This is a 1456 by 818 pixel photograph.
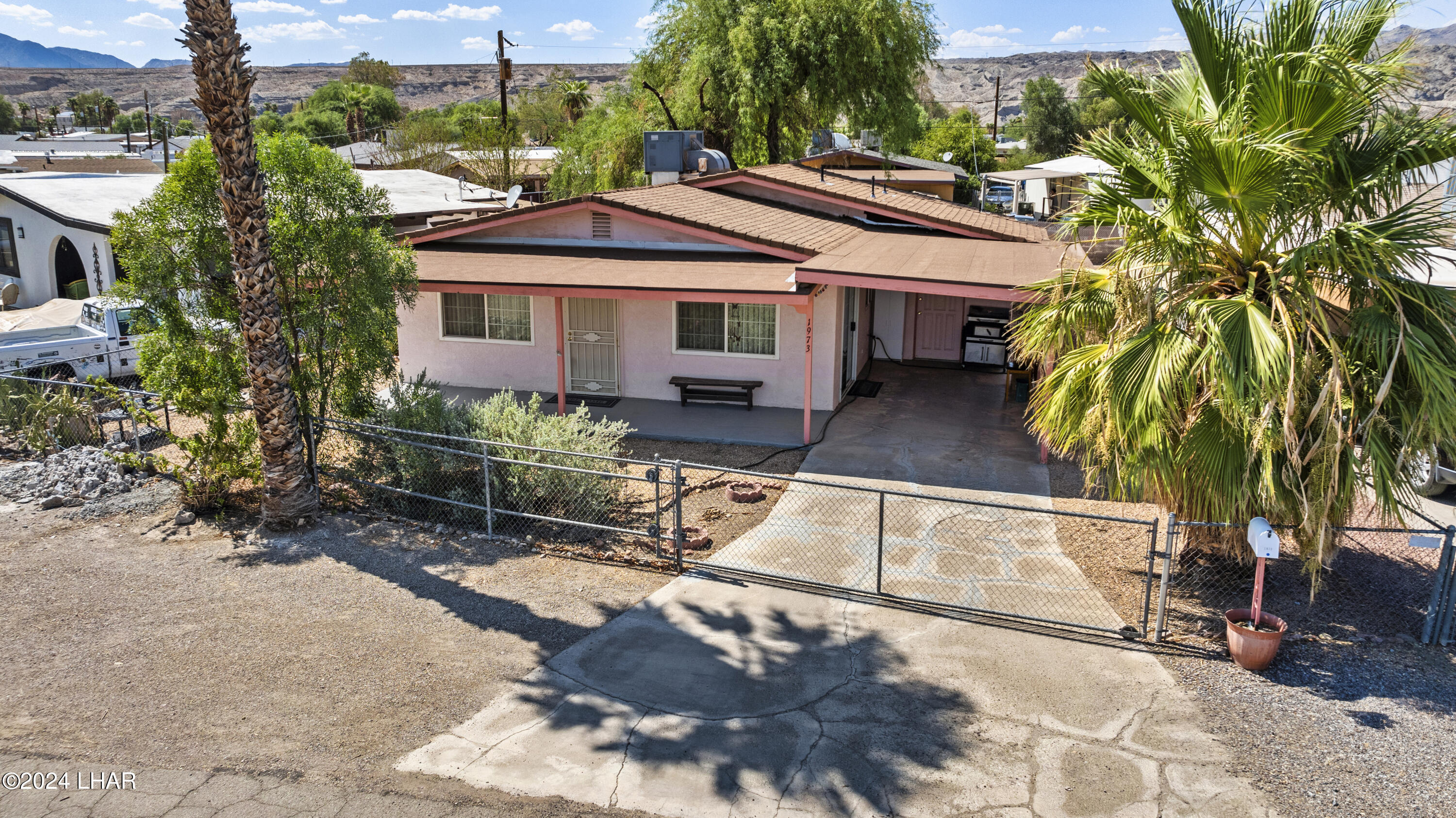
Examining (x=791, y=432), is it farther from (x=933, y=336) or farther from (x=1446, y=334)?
(x=1446, y=334)

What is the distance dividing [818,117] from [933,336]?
592 inches

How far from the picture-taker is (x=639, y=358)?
15594 mm

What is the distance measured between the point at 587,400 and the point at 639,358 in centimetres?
110

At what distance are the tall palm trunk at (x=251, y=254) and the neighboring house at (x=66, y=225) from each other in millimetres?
13833

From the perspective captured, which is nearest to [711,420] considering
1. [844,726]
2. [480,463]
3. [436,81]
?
[480,463]

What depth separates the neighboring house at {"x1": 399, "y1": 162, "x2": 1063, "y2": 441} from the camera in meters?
13.6

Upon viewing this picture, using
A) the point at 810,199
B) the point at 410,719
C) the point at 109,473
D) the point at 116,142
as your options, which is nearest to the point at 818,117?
the point at 810,199

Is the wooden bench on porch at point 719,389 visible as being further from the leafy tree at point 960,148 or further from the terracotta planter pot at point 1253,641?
the leafy tree at point 960,148

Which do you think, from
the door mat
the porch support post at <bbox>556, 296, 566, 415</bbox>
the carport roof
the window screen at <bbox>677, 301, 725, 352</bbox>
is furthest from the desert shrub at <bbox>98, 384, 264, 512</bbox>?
the carport roof

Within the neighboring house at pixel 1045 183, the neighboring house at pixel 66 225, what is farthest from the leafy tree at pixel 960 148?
the neighboring house at pixel 66 225

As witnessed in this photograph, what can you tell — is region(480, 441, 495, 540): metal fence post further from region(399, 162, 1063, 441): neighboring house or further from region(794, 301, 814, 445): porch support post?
region(794, 301, 814, 445): porch support post

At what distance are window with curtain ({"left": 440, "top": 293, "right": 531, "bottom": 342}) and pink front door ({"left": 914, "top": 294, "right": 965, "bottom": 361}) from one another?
7.70m

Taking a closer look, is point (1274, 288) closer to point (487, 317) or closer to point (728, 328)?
point (728, 328)

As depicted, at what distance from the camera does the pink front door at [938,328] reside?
18797mm
